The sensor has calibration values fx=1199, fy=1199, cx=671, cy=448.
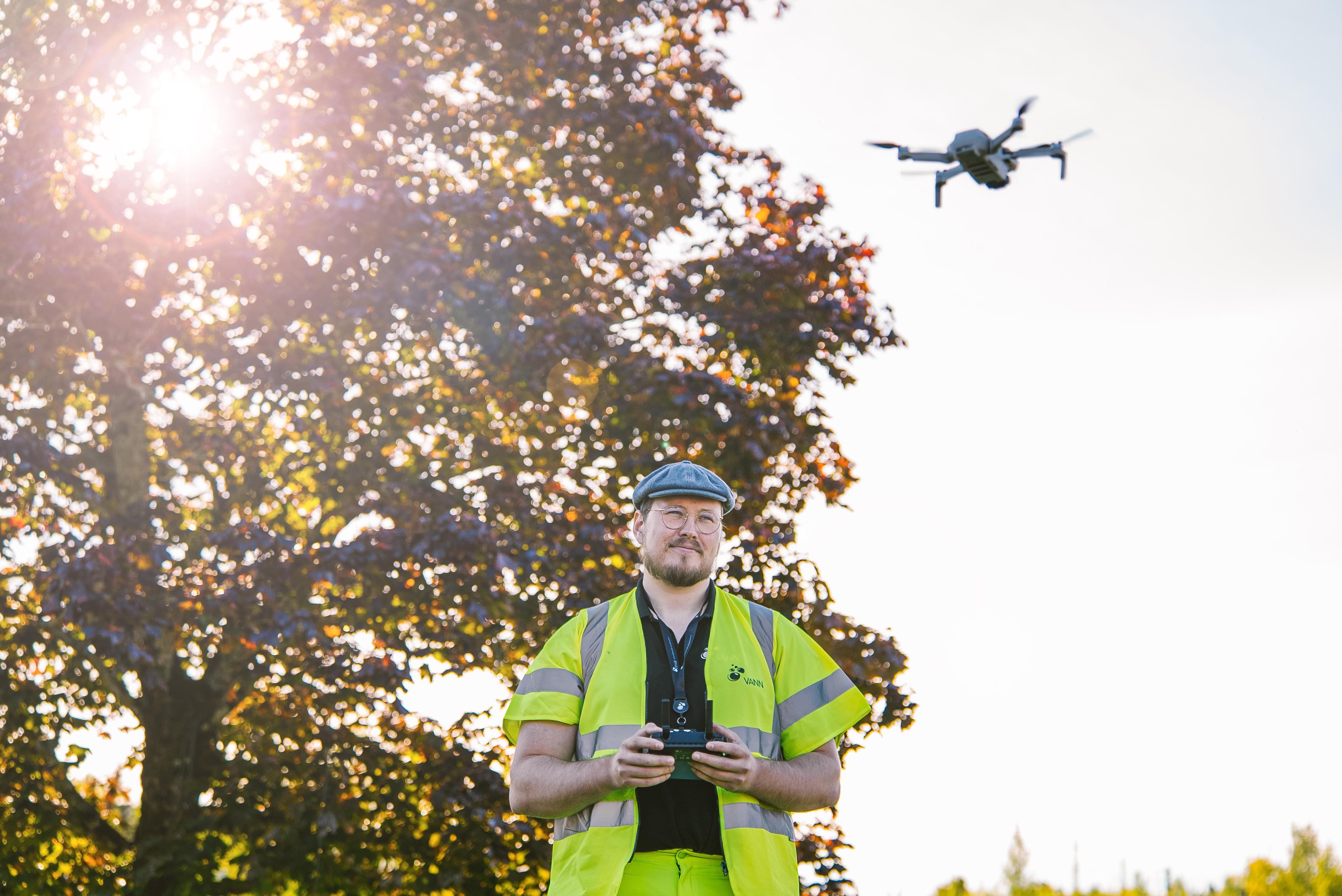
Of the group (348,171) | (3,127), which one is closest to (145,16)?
(3,127)

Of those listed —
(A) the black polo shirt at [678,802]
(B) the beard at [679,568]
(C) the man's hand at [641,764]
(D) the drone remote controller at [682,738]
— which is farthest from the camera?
(B) the beard at [679,568]

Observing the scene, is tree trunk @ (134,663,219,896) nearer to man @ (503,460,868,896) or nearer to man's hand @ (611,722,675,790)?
man @ (503,460,868,896)

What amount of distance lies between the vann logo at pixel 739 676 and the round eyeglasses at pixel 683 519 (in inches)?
16.9

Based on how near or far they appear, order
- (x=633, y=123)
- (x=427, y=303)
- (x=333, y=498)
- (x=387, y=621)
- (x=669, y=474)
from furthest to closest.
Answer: (x=633, y=123) → (x=333, y=498) → (x=427, y=303) → (x=387, y=621) → (x=669, y=474)

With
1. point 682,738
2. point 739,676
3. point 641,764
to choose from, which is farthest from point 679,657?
point 641,764

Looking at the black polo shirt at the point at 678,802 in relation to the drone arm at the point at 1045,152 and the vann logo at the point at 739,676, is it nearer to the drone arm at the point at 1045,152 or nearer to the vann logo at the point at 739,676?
the vann logo at the point at 739,676

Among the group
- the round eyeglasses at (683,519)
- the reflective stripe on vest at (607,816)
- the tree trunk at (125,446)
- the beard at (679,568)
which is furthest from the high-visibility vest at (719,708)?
the tree trunk at (125,446)

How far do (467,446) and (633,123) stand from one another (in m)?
3.05

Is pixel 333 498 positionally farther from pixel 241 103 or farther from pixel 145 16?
pixel 145 16

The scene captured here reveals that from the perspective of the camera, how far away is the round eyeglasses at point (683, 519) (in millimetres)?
3754

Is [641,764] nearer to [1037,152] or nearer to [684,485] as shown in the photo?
[684,485]

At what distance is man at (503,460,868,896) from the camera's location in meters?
3.34

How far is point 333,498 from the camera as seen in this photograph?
9.30 meters

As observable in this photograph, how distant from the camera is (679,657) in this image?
3.63m
